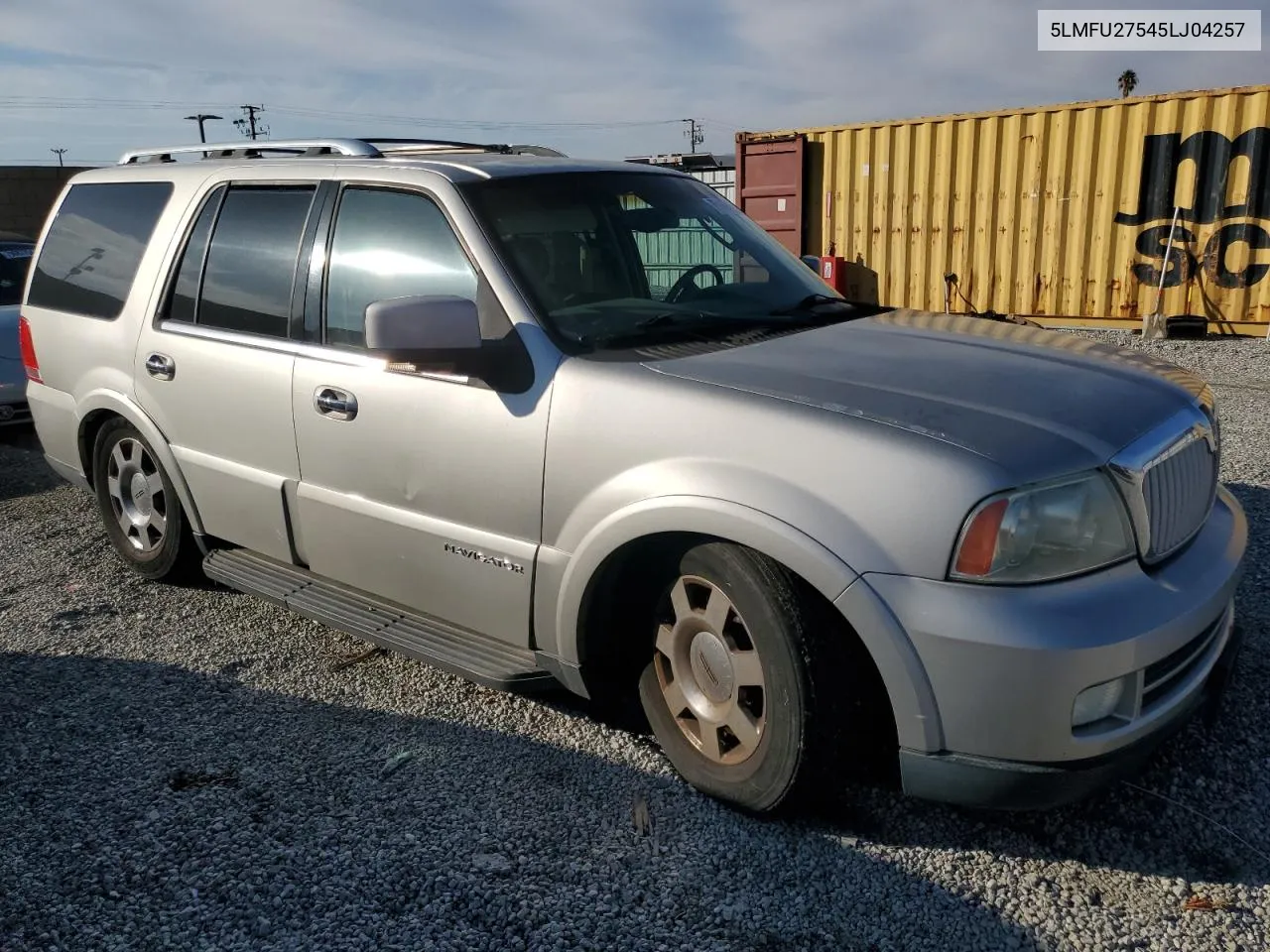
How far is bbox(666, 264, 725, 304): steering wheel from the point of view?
3.60 metres

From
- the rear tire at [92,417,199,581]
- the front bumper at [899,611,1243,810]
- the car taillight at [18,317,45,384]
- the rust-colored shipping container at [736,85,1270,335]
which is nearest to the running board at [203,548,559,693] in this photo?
the rear tire at [92,417,199,581]

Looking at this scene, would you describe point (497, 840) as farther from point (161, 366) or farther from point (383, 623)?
point (161, 366)

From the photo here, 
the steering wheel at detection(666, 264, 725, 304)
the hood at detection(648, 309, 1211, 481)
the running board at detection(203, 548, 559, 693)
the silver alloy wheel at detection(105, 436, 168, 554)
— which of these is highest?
the steering wheel at detection(666, 264, 725, 304)

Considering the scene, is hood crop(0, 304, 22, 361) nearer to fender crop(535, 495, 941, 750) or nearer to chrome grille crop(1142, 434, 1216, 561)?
fender crop(535, 495, 941, 750)

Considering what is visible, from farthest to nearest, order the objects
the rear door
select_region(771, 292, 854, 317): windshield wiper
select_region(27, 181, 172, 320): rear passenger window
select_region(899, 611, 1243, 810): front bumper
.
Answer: select_region(27, 181, 172, 320): rear passenger window → the rear door → select_region(771, 292, 854, 317): windshield wiper → select_region(899, 611, 1243, 810): front bumper

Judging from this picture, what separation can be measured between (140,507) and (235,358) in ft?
4.30

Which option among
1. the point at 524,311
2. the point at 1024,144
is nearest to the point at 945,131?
the point at 1024,144

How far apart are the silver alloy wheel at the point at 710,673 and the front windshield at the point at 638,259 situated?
2.79ft

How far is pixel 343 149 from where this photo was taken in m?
4.06

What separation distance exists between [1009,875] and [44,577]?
4.54 meters

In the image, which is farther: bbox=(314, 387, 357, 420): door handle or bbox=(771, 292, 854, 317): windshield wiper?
bbox=(771, 292, 854, 317): windshield wiper

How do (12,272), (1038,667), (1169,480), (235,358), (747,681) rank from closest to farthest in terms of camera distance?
1. (1038,667)
2. (1169,480)
3. (747,681)
4. (235,358)
5. (12,272)

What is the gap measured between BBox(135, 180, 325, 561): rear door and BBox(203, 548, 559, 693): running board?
0.11 meters

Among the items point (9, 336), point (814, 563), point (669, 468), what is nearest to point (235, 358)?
point (669, 468)
